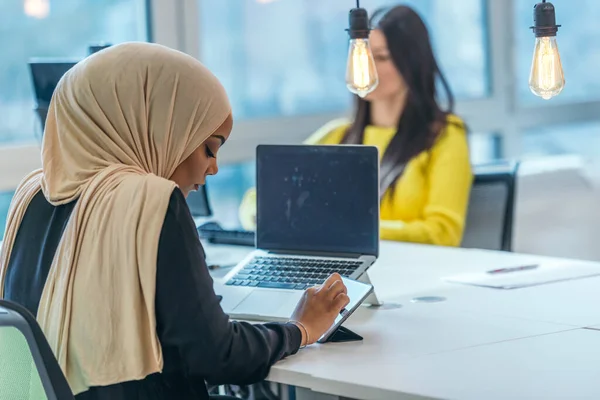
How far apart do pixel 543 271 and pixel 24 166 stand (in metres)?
1.85

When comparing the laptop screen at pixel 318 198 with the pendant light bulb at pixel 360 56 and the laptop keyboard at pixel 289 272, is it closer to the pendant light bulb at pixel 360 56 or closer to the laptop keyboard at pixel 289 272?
the laptop keyboard at pixel 289 272

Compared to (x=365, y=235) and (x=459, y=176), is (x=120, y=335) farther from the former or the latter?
(x=459, y=176)

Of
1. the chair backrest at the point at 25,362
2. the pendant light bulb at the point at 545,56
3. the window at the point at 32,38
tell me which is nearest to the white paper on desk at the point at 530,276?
the pendant light bulb at the point at 545,56

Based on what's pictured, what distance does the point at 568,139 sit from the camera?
511cm

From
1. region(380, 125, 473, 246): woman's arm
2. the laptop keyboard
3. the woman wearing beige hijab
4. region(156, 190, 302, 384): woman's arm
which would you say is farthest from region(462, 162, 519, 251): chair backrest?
region(156, 190, 302, 384): woman's arm

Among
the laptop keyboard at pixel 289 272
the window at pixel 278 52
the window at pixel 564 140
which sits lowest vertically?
the window at pixel 564 140

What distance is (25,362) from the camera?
145cm

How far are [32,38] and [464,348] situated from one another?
2.25 metres

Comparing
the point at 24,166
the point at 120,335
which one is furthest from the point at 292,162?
the point at 24,166

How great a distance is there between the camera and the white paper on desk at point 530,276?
2.20m

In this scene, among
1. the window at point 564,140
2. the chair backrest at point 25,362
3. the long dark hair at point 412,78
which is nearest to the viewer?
the chair backrest at point 25,362

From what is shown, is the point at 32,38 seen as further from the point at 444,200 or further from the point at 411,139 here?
the point at 444,200

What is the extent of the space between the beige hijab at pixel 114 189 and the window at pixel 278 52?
2191mm

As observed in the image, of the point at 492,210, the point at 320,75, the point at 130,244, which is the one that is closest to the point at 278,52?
the point at 320,75
